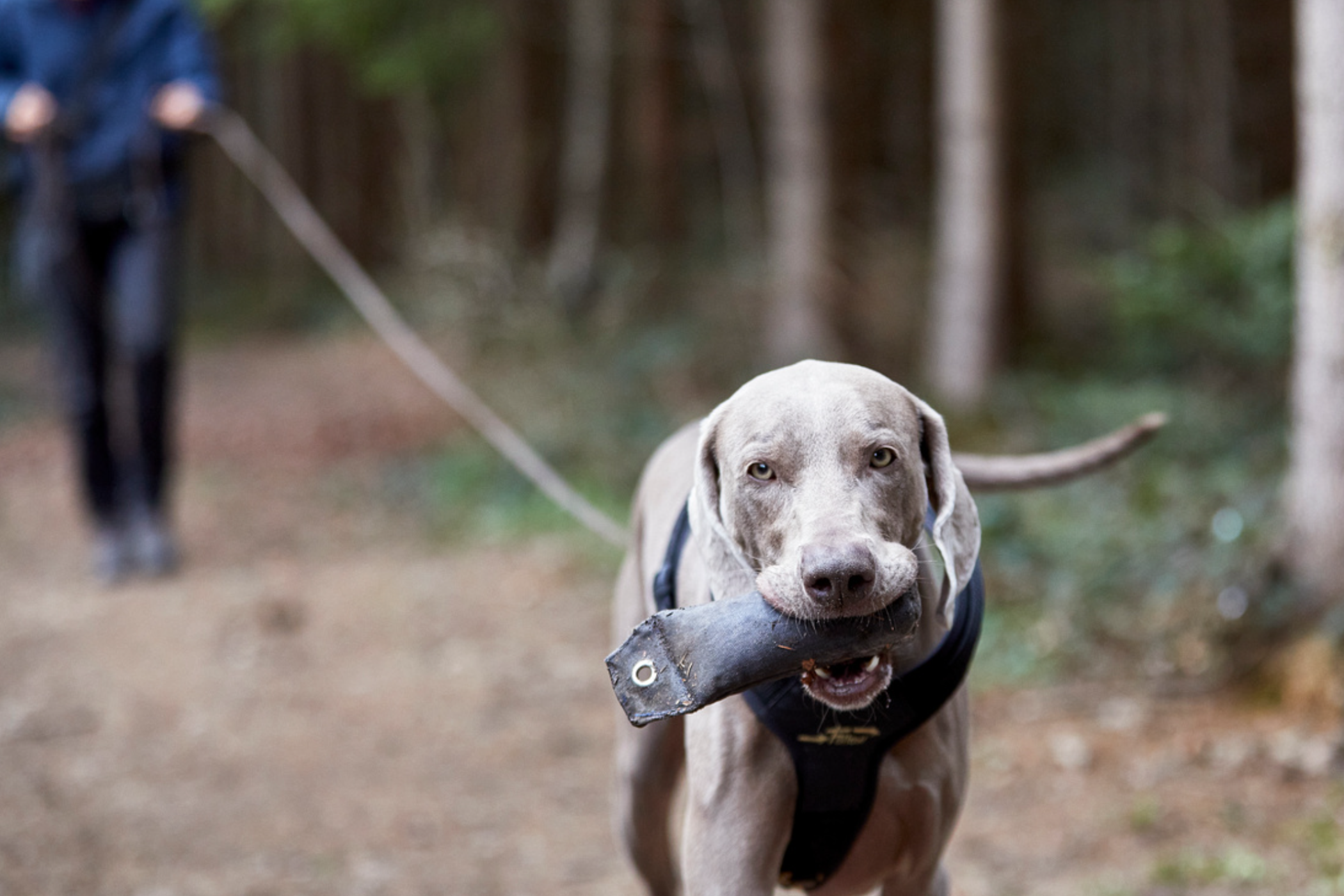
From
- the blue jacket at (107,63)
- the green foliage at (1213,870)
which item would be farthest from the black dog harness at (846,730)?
the blue jacket at (107,63)

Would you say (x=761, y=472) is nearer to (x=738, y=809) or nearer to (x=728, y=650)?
(x=728, y=650)

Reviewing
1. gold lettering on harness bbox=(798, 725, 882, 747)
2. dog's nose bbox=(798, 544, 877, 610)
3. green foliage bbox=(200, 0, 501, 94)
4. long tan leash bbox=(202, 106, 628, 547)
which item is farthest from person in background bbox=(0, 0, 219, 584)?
dog's nose bbox=(798, 544, 877, 610)

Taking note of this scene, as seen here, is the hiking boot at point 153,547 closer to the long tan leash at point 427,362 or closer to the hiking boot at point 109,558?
the hiking boot at point 109,558

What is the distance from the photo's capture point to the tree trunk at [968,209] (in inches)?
311

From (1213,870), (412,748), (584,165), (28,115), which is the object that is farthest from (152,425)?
(584,165)

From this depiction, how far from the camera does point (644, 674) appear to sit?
218cm

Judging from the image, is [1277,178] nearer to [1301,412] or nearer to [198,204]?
[1301,412]

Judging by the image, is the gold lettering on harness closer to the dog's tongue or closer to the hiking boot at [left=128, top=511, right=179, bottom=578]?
the dog's tongue

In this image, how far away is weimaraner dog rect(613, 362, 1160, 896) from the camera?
→ 207 cm

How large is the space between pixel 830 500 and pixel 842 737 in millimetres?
497

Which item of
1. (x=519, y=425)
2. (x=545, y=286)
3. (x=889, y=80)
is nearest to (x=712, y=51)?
(x=545, y=286)

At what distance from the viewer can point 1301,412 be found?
451 cm

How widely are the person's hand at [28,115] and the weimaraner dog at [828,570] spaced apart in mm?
4800

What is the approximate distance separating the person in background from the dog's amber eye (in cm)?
500
